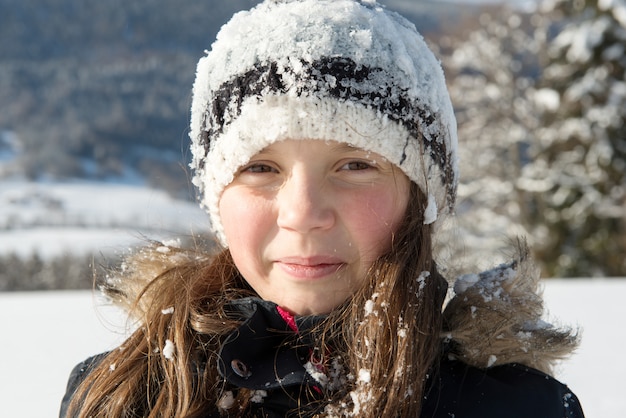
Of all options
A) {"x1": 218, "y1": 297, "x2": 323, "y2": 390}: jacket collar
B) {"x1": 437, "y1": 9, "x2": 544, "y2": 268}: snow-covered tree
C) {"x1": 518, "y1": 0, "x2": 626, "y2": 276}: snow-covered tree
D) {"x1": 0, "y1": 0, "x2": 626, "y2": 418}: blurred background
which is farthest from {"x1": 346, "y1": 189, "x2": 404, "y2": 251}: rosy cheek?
{"x1": 437, "y1": 9, "x2": 544, "y2": 268}: snow-covered tree

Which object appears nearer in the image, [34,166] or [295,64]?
[295,64]

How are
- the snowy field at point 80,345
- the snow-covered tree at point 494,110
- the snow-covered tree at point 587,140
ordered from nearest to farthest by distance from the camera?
the snowy field at point 80,345 < the snow-covered tree at point 587,140 < the snow-covered tree at point 494,110

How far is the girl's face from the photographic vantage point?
1228mm

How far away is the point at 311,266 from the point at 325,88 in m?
0.36

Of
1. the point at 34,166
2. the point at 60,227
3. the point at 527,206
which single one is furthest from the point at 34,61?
the point at 527,206

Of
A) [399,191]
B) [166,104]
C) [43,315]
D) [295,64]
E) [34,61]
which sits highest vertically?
[34,61]

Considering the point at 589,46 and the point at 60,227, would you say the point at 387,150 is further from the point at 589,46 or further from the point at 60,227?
the point at 60,227

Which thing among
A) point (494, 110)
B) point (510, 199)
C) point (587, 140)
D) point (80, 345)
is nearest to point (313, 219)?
point (80, 345)

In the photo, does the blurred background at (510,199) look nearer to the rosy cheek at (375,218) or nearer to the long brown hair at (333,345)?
the long brown hair at (333,345)

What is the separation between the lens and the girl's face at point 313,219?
1.23m

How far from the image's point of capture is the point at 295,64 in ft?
4.19

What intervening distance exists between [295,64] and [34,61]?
A: 11107cm

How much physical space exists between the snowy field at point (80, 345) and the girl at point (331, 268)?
15.2 inches

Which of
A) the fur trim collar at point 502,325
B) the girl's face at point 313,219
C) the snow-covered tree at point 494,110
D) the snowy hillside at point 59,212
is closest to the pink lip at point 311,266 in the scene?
the girl's face at point 313,219
